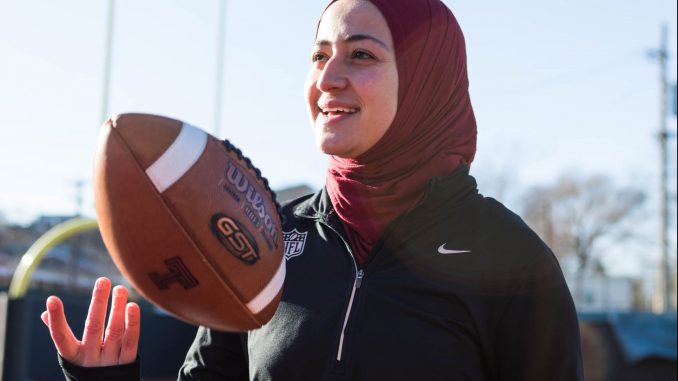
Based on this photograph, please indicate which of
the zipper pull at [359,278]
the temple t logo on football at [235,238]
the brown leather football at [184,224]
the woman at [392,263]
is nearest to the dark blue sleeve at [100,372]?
the woman at [392,263]

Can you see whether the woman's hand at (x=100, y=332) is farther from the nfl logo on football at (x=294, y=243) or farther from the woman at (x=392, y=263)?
the nfl logo on football at (x=294, y=243)

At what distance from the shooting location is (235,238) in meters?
1.87

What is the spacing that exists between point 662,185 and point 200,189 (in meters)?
23.4

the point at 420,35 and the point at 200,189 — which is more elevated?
the point at 420,35

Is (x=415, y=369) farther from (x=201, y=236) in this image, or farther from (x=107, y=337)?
(x=107, y=337)

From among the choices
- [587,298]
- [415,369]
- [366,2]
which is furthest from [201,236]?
[587,298]

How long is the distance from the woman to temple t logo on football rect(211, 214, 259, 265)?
0.29 metres

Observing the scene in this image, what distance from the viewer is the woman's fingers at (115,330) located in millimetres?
2002

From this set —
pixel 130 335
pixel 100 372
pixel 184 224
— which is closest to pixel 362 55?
pixel 184 224

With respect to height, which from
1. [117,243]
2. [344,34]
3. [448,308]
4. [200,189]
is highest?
[344,34]

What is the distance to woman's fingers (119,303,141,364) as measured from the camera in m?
2.01

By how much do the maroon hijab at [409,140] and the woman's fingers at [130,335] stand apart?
576mm

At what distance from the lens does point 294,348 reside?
205cm

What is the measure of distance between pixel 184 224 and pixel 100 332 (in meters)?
0.39
